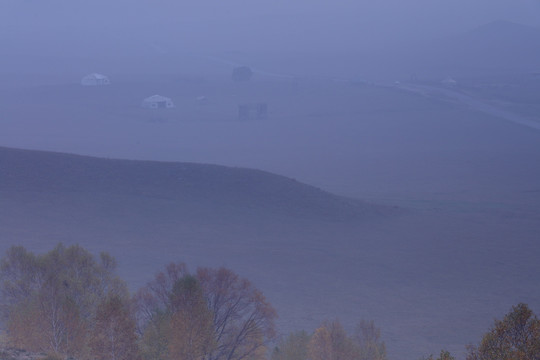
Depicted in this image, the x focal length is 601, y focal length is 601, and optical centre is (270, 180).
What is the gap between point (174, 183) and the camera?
24.9 meters

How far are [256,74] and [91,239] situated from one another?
7503 cm

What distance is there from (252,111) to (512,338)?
182 ft

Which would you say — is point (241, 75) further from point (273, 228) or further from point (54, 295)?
point (54, 295)

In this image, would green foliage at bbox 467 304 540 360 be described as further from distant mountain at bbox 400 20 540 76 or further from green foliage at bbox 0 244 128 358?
distant mountain at bbox 400 20 540 76

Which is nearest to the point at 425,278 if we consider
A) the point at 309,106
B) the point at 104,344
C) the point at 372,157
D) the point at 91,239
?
the point at 91,239

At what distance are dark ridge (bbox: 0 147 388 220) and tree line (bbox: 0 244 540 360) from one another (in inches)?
505

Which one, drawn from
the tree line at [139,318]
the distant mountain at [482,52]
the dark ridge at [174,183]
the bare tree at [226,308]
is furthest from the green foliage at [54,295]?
the distant mountain at [482,52]

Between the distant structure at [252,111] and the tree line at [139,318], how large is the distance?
48.2 m

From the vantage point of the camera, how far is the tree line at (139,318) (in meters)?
7.79

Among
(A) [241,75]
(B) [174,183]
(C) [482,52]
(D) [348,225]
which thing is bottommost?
(D) [348,225]

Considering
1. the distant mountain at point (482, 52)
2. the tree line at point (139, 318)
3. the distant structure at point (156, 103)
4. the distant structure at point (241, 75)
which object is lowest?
the tree line at point (139, 318)

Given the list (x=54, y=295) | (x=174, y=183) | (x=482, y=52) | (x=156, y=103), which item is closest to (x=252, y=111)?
(x=156, y=103)

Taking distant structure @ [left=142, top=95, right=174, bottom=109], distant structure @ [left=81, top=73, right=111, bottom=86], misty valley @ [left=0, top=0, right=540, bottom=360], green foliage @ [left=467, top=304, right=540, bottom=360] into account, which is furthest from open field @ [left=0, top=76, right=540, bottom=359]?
distant structure @ [left=81, top=73, right=111, bottom=86]

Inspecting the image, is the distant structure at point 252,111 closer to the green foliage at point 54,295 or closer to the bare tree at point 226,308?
the green foliage at point 54,295
